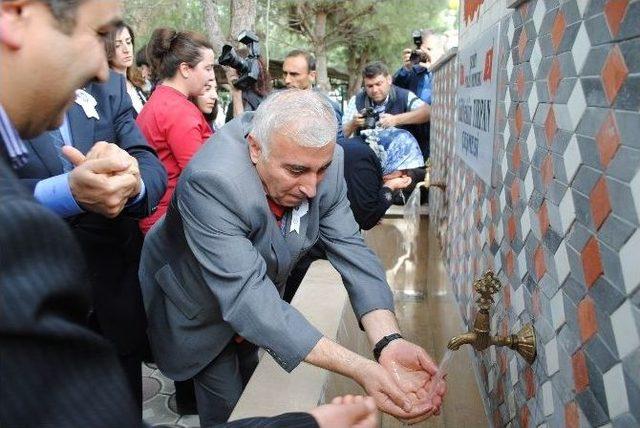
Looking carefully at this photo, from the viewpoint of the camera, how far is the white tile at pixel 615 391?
911 millimetres

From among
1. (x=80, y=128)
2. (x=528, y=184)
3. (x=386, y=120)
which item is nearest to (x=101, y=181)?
(x=80, y=128)

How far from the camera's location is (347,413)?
104 cm

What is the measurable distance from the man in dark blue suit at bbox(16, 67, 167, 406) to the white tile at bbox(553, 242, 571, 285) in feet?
3.74

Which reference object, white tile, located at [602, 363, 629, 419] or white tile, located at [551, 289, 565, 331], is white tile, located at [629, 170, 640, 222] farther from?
white tile, located at [551, 289, 565, 331]

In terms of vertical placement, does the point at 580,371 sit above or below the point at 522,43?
below

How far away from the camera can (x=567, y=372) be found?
1.17 metres

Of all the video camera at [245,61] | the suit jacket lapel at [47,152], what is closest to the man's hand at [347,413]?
the suit jacket lapel at [47,152]

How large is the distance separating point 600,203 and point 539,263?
0.40 meters

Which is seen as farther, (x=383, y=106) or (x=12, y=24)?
(x=383, y=106)

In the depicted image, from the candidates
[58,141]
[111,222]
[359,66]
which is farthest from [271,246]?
[359,66]

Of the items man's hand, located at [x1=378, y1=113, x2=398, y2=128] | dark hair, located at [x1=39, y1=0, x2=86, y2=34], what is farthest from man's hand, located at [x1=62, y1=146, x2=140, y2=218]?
man's hand, located at [x1=378, y1=113, x2=398, y2=128]

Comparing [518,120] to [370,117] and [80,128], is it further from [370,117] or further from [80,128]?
[370,117]

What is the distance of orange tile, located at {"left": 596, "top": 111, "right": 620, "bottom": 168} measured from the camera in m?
0.93

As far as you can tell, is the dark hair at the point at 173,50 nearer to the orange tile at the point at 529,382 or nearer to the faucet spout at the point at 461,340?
the faucet spout at the point at 461,340
